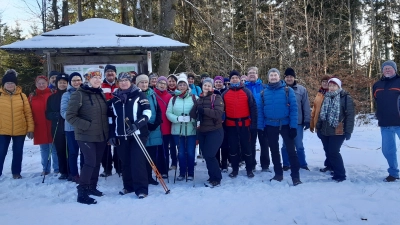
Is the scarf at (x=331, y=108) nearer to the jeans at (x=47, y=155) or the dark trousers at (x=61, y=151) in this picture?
the dark trousers at (x=61, y=151)

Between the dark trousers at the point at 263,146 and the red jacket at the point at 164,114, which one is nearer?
the red jacket at the point at 164,114

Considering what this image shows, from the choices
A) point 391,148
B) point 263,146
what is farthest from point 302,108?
point 391,148

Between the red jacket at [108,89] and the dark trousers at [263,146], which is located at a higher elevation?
the red jacket at [108,89]

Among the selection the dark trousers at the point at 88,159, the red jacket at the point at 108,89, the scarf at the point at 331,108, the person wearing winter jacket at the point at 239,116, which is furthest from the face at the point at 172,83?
the scarf at the point at 331,108

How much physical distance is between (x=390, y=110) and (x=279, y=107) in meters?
1.94

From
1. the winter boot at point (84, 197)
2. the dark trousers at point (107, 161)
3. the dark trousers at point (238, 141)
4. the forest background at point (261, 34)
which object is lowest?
the winter boot at point (84, 197)

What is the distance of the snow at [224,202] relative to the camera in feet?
13.6

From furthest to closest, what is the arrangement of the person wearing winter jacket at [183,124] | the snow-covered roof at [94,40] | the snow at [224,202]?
the snow-covered roof at [94,40], the person wearing winter jacket at [183,124], the snow at [224,202]

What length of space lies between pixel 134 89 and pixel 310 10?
2036cm

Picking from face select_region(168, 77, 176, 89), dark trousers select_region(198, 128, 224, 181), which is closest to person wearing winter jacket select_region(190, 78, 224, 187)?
dark trousers select_region(198, 128, 224, 181)

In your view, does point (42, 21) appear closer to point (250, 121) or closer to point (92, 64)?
point (92, 64)

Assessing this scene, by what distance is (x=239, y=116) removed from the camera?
235 inches

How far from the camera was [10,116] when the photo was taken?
244 inches

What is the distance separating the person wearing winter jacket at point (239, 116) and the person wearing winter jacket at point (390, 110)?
222 cm
